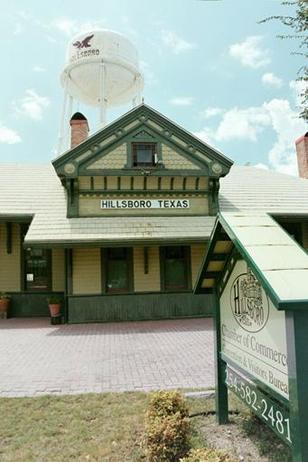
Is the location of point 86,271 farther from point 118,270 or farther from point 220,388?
point 220,388

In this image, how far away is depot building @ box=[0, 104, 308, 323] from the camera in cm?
1347

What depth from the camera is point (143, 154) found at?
14516mm

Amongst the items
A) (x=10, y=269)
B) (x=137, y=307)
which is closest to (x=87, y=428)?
(x=137, y=307)

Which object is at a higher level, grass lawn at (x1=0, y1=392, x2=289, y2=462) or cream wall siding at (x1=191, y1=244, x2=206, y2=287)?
cream wall siding at (x1=191, y1=244, x2=206, y2=287)

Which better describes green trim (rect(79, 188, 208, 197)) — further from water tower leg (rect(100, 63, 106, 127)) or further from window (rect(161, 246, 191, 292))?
water tower leg (rect(100, 63, 106, 127))

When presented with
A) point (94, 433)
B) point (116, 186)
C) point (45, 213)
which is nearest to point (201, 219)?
point (116, 186)

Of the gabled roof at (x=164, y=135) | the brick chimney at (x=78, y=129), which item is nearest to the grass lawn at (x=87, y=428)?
the gabled roof at (x=164, y=135)

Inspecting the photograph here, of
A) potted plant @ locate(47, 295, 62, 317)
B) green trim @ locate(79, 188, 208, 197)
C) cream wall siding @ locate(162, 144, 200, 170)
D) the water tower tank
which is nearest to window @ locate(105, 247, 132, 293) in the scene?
potted plant @ locate(47, 295, 62, 317)

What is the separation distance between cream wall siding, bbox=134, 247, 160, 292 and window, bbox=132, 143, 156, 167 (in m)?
3.13

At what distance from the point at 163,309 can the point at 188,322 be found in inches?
47.2

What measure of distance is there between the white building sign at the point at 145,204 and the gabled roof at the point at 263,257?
9532 millimetres

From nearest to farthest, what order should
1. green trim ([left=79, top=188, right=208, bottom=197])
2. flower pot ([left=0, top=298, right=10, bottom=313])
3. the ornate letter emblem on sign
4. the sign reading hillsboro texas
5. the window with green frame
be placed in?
the sign reading hillsboro texas → the ornate letter emblem on sign → the window with green frame → green trim ([left=79, top=188, right=208, bottom=197]) → flower pot ([left=0, top=298, right=10, bottom=313])

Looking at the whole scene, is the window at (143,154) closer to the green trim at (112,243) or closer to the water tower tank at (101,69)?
the green trim at (112,243)

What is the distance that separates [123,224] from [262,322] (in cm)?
1039
